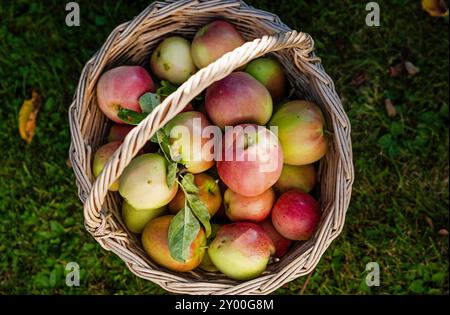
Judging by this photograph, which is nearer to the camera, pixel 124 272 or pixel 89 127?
pixel 89 127

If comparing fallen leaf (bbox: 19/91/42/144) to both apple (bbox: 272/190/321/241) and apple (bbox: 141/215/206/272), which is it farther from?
apple (bbox: 272/190/321/241)

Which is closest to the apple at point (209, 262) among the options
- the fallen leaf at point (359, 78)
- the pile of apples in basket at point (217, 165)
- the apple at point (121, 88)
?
the pile of apples in basket at point (217, 165)

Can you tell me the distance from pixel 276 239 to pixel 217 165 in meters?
0.27

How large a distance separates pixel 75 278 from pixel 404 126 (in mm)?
1230

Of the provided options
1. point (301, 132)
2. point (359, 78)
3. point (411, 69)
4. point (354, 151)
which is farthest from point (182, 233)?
point (411, 69)

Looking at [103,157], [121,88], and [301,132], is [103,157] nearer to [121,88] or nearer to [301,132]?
[121,88]

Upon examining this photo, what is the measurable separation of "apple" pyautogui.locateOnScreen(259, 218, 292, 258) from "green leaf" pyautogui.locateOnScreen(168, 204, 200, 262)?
236 millimetres

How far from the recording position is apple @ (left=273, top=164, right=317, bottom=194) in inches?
60.3

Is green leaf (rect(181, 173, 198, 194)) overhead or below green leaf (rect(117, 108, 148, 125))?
below

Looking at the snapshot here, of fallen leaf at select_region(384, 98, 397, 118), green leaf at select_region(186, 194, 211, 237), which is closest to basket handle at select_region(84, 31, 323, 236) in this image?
green leaf at select_region(186, 194, 211, 237)

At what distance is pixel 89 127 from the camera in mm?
1528

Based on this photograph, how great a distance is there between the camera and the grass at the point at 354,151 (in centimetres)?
185
